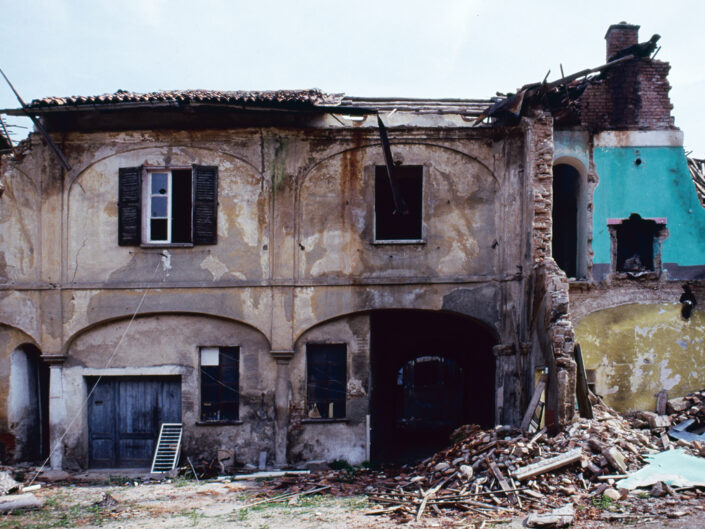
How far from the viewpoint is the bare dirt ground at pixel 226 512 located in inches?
315

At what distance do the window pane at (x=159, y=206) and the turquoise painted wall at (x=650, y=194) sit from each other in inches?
375

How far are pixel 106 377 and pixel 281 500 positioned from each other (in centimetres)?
530

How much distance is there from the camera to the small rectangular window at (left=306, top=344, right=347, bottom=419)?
516 inches

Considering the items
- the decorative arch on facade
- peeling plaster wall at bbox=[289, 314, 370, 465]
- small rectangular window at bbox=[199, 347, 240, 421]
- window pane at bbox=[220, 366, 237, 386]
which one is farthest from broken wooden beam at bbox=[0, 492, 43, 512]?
the decorative arch on facade

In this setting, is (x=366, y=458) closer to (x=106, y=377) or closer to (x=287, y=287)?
(x=287, y=287)

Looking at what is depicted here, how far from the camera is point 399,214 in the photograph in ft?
44.9

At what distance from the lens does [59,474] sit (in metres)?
12.6

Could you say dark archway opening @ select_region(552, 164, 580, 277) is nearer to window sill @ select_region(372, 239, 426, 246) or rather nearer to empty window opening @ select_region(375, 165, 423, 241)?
empty window opening @ select_region(375, 165, 423, 241)

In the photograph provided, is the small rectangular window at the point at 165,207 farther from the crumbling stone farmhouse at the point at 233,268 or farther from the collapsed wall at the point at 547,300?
the collapsed wall at the point at 547,300

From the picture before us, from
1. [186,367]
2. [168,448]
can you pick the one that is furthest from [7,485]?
[186,367]

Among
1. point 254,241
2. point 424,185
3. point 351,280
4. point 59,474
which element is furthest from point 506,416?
point 59,474

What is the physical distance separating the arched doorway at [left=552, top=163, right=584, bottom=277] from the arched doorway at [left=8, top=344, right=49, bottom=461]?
1201 cm

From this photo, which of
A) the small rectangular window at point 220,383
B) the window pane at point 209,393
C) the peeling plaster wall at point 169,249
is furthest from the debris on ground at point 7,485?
the peeling plaster wall at point 169,249

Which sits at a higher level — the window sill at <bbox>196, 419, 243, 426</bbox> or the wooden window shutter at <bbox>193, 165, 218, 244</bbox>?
the wooden window shutter at <bbox>193, 165, 218, 244</bbox>
